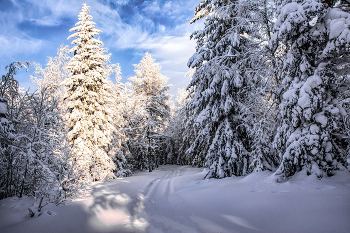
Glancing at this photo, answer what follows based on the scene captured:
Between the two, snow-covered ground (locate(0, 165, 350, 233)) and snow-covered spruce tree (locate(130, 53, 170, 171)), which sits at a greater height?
snow-covered spruce tree (locate(130, 53, 170, 171))

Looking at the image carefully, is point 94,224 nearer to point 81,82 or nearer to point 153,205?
point 153,205

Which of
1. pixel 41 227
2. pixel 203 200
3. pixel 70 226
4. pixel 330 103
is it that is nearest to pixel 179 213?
pixel 203 200

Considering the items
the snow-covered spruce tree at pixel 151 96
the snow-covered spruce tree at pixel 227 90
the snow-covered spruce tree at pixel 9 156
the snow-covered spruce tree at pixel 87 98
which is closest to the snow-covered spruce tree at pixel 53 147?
the snow-covered spruce tree at pixel 9 156

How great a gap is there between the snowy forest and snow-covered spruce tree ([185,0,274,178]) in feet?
0.20

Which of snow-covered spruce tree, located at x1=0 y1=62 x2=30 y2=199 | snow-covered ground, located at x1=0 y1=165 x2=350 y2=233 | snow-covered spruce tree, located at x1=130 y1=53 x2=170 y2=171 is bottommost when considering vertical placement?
snow-covered ground, located at x1=0 y1=165 x2=350 y2=233

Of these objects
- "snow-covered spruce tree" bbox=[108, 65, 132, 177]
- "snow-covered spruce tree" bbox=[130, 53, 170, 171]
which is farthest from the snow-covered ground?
"snow-covered spruce tree" bbox=[130, 53, 170, 171]

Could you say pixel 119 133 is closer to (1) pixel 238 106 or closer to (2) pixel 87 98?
(2) pixel 87 98

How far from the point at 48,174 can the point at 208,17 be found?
10751 millimetres

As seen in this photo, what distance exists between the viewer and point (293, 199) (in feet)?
14.3

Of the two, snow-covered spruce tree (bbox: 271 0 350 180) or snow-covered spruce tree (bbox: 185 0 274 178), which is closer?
snow-covered spruce tree (bbox: 271 0 350 180)

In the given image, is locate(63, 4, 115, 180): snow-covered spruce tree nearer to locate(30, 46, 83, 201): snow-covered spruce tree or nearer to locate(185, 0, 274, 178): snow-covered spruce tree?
locate(30, 46, 83, 201): snow-covered spruce tree

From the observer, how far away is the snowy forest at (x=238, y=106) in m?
5.07

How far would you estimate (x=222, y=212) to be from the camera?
16.4ft

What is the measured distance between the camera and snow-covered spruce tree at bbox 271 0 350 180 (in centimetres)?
493
